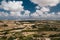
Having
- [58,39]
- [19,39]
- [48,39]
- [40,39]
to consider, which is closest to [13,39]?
[19,39]

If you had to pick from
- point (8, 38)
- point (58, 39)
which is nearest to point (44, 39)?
point (58, 39)

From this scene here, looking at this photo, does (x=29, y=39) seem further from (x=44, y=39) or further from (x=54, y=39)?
(x=54, y=39)

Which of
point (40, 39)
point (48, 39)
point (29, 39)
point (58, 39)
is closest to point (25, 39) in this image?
point (29, 39)

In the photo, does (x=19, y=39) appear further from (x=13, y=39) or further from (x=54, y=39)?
(x=54, y=39)

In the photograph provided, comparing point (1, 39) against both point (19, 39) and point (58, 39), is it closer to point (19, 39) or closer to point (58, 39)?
point (19, 39)

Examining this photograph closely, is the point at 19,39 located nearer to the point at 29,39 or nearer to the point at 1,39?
the point at 29,39

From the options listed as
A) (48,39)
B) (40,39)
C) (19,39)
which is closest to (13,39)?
(19,39)
